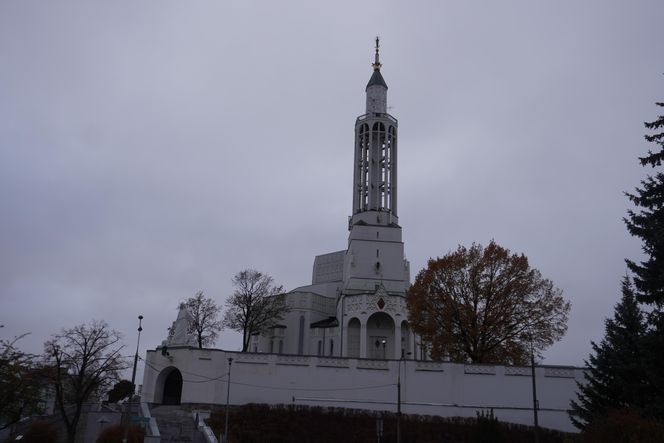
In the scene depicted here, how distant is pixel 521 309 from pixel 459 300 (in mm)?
4381

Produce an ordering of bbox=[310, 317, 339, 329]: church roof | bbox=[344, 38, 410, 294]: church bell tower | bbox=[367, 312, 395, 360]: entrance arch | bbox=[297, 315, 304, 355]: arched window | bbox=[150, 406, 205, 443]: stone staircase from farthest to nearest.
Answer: bbox=[297, 315, 304, 355]: arched window < bbox=[310, 317, 339, 329]: church roof < bbox=[344, 38, 410, 294]: church bell tower < bbox=[367, 312, 395, 360]: entrance arch < bbox=[150, 406, 205, 443]: stone staircase

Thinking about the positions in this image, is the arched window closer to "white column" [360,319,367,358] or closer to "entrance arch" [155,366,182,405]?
"white column" [360,319,367,358]

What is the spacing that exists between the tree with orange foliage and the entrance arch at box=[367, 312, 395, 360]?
9061mm

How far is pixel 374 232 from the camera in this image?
60.6 m

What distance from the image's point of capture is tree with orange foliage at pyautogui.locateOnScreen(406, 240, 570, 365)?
4331 centimetres

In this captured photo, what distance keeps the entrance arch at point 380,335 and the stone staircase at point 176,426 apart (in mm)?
21420

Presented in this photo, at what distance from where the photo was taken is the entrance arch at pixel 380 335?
180 feet

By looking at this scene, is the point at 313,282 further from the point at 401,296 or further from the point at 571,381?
the point at 571,381

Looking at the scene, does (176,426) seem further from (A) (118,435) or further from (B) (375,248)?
(B) (375,248)

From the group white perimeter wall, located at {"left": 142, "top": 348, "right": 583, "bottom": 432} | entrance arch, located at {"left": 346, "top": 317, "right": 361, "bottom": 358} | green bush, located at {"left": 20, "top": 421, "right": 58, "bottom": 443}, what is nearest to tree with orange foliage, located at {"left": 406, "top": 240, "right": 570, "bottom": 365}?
white perimeter wall, located at {"left": 142, "top": 348, "right": 583, "bottom": 432}

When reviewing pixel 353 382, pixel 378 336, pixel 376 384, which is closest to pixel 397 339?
pixel 378 336

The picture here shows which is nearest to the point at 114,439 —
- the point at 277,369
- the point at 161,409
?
the point at 161,409

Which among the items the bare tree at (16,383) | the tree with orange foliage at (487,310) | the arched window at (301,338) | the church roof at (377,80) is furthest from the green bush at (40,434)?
the church roof at (377,80)

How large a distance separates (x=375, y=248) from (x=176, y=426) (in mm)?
30561
